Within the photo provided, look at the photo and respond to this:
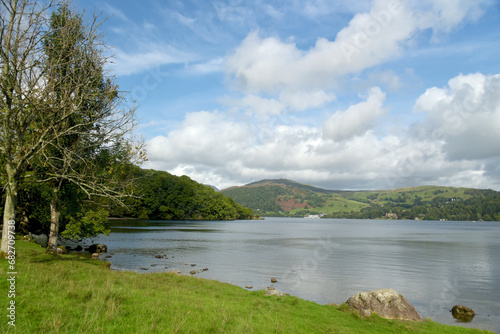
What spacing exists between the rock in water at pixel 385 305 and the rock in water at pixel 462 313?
6.39m

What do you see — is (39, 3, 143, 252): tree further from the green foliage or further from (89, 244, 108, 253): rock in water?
(89, 244, 108, 253): rock in water

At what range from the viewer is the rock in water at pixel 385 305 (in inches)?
806

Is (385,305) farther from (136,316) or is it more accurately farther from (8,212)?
(8,212)

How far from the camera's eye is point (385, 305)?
2120cm

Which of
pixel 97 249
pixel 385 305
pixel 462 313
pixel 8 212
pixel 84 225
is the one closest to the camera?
pixel 8 212

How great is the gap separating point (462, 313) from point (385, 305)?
9.31 metres

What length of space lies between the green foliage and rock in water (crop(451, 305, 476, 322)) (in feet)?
133

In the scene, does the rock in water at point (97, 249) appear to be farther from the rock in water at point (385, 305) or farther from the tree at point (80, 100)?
the rock in water at point (385, 305)

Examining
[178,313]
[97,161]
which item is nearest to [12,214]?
[178,313]

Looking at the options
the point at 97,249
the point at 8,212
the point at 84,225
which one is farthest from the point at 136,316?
the point at 97,249

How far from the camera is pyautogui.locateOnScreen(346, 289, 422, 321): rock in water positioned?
2047 cm

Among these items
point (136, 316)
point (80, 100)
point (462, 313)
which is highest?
point (80, 100)

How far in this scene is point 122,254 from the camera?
51281 millimetres

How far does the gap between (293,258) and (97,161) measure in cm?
3691
